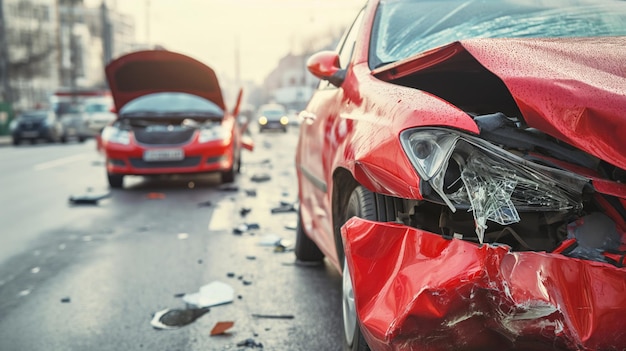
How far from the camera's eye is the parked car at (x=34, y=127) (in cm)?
2555

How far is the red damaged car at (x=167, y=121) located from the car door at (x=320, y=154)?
5141mm

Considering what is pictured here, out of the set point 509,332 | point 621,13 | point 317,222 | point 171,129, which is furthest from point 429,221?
point 171,129

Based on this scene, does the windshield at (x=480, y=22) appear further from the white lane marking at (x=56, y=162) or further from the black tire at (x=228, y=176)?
the white lane marking at (x=56, y=162)

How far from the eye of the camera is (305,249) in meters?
4.70

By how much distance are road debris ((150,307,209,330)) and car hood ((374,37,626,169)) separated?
200cm

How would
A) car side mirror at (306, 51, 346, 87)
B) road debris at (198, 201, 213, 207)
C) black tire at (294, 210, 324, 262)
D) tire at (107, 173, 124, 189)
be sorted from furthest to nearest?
tire at (107, 173, 124, 189) → road debris at (198, 201, 213, 207) → black tire at (294, 210, 324, 262) → car side mirror at (306, 51, 346, 87)

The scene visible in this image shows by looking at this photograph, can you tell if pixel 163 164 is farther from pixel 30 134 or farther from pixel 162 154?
pixel 30 134

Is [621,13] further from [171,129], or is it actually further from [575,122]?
[171,129]

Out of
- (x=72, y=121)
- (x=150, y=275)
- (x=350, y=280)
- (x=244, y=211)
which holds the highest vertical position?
(x=350, y=280)

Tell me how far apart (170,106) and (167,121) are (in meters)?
0.66

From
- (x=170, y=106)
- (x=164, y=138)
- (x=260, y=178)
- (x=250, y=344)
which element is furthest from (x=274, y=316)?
(x=170, y=106)

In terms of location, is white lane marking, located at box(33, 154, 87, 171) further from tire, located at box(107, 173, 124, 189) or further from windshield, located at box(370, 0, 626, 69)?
windshield, located at box(370, 0, 626, 69)

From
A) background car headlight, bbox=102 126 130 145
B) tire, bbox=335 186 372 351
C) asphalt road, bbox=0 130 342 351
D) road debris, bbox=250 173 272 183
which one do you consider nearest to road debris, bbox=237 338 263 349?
asphalt road, bbox=0 130 342 351

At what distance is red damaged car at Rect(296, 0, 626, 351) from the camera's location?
1.77 metres
